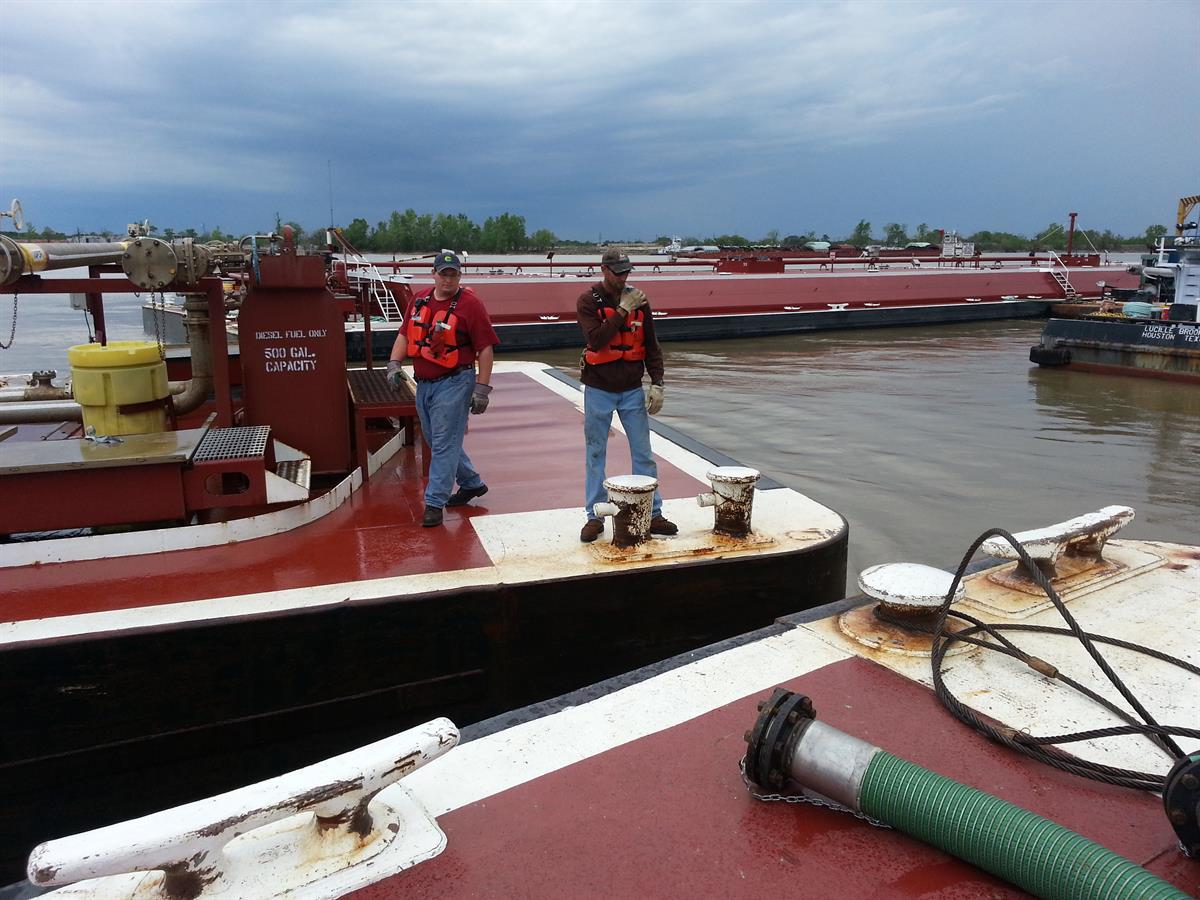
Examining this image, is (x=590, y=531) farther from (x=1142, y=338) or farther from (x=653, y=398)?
(x=1142, y=338)

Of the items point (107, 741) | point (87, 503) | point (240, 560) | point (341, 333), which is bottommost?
point (107, 741)

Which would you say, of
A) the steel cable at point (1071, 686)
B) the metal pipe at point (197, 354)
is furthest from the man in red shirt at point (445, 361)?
the steel cable at point (1071, 686)

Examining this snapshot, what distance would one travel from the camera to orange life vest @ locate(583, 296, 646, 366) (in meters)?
4.39

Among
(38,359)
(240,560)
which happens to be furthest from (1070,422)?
(38,359)

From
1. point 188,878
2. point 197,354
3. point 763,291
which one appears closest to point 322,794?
point 188,878

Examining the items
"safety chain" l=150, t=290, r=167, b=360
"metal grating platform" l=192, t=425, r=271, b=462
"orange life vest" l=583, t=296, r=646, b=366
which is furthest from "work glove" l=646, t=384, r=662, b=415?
"safety chain" l=150, t=290, r=167, b=360

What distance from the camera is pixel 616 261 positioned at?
14.0 feet

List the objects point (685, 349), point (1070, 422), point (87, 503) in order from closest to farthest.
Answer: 1. point (87, 503)
2. point (1070, 422)
3. point (685, 349)

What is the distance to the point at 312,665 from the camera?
3.74 m

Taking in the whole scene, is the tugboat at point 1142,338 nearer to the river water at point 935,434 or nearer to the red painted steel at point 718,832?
the river water at point 935,434

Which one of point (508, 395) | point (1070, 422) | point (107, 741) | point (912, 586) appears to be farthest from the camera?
point (1070, 422)

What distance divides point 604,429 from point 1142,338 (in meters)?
17.3

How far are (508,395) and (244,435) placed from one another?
14.8 ft

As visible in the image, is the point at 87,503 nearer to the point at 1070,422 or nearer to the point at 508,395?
the point at 508,395
